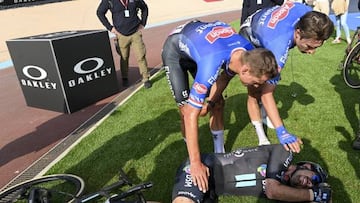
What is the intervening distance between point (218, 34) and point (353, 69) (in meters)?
5.28

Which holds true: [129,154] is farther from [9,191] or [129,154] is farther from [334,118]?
[334,118]

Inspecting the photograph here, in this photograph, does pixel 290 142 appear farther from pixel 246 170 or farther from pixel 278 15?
pixel 278 15

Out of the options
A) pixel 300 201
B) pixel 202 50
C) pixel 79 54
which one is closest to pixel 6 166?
pixel 79 54

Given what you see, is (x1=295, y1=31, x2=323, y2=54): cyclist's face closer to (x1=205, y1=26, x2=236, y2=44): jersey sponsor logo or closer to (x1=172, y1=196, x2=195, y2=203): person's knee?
(x1=205, y1=26, x2=236, y2=44): jersey sponsor logo

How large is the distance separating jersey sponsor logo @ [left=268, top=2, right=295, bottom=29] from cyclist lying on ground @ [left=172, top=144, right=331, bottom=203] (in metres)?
1.28

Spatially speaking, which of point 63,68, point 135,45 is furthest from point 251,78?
point 135,45

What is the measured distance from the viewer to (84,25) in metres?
21.8

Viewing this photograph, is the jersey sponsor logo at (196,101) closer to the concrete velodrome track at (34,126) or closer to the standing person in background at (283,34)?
the standing person in background at (283,34)

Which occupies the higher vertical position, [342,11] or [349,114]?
[342,11]

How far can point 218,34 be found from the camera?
280 centimetres

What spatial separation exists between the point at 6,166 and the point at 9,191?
1040 mm

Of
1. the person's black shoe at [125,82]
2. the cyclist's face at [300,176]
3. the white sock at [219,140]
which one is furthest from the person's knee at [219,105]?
the person's black shoe at [125,82]

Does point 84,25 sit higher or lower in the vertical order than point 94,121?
lower

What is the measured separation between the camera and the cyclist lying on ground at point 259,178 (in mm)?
2689
